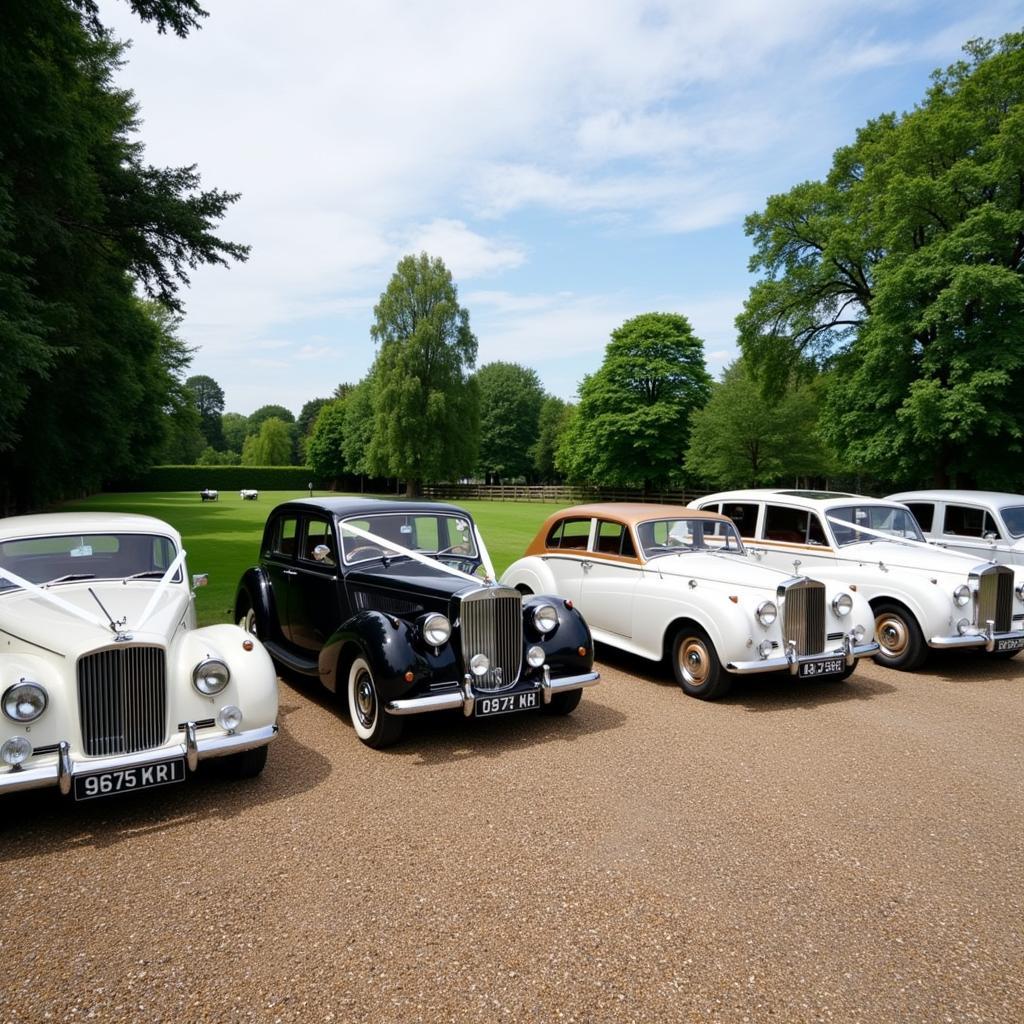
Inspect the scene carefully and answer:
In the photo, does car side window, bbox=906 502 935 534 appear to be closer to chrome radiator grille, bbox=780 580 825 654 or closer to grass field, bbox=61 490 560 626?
chrome radiator grille, bbox=780 580 825 654

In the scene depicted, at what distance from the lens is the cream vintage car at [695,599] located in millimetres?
7156

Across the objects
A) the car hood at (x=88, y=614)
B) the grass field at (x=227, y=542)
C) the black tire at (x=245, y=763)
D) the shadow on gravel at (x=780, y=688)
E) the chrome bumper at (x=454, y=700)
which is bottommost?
the shadow on gravel at (x=780, y=688)

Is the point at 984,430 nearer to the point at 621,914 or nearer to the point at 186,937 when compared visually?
the point at 621,914

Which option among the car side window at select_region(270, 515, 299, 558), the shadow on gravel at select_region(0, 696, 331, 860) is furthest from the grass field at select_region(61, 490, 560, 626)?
the shadow on gravel at select_region(0, 696, 331, 860)

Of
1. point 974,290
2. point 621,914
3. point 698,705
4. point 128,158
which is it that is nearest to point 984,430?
point 974,290

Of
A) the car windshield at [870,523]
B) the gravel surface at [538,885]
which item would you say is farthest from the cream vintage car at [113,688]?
the car windshield at [870,523]

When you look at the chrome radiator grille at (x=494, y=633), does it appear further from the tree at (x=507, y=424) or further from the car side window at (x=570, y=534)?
the tree at (x=507, y=424)

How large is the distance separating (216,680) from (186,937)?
1.69 metres

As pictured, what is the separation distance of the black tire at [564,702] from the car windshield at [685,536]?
7.83 feet

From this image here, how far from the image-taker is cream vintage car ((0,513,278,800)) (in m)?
4.17

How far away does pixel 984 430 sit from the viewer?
19.9 meters

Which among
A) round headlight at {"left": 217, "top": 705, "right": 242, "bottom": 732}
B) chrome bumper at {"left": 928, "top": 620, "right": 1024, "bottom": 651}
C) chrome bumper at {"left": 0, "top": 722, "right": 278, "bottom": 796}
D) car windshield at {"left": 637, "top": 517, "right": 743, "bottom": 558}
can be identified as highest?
car windshield at {"left": 637, "top": 517, "right": 743, "bottom": 558}

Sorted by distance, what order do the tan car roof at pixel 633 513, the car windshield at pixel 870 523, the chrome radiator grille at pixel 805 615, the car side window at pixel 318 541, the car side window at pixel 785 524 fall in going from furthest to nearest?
the car side window at pixel 785 524 → the car windshield at pixel 870 523 → the tan car roof at pixel 633 513 → the chrome radiator grille at pixel 805 615 → the car side window at pixel 318 541

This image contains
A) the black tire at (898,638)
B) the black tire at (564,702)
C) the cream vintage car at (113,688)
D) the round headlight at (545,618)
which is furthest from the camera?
the black tire at (898,638)
